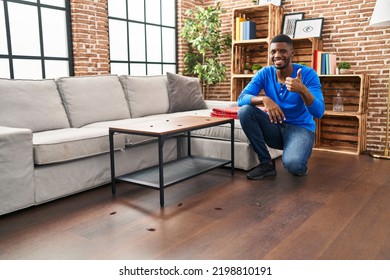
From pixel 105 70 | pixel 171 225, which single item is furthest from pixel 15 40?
pixel 171 225

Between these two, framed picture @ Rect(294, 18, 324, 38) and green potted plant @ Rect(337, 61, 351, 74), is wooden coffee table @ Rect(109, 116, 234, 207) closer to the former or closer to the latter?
green potted plant @ Rect(337, 61, 351, 74)

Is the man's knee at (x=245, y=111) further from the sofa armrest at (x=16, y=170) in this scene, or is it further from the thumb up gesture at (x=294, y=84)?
the sofa armrest at (x=16, y=170)

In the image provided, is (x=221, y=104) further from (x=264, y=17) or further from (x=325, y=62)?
(x=264, y=17)

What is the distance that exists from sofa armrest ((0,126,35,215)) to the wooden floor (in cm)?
10

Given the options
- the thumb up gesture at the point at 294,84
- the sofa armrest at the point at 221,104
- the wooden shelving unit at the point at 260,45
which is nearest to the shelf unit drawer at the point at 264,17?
the wooden shelving unit at the point at 260,45

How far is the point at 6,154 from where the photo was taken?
84.6 inches

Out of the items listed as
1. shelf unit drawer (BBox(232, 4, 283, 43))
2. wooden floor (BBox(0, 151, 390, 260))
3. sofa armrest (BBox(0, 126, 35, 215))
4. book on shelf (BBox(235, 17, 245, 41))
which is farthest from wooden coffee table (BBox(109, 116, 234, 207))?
book on shelf (BBox(235, 17, 245, 41))

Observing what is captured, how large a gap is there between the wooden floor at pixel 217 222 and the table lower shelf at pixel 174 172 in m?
0.14

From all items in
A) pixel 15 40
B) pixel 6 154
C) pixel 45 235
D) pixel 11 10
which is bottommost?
pixel 45 235

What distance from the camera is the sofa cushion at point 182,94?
4051 millimetres

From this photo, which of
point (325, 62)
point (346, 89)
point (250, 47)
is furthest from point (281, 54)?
point (250, 47)

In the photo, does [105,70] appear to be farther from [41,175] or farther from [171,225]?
[171,225]

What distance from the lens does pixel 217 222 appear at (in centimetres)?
214
